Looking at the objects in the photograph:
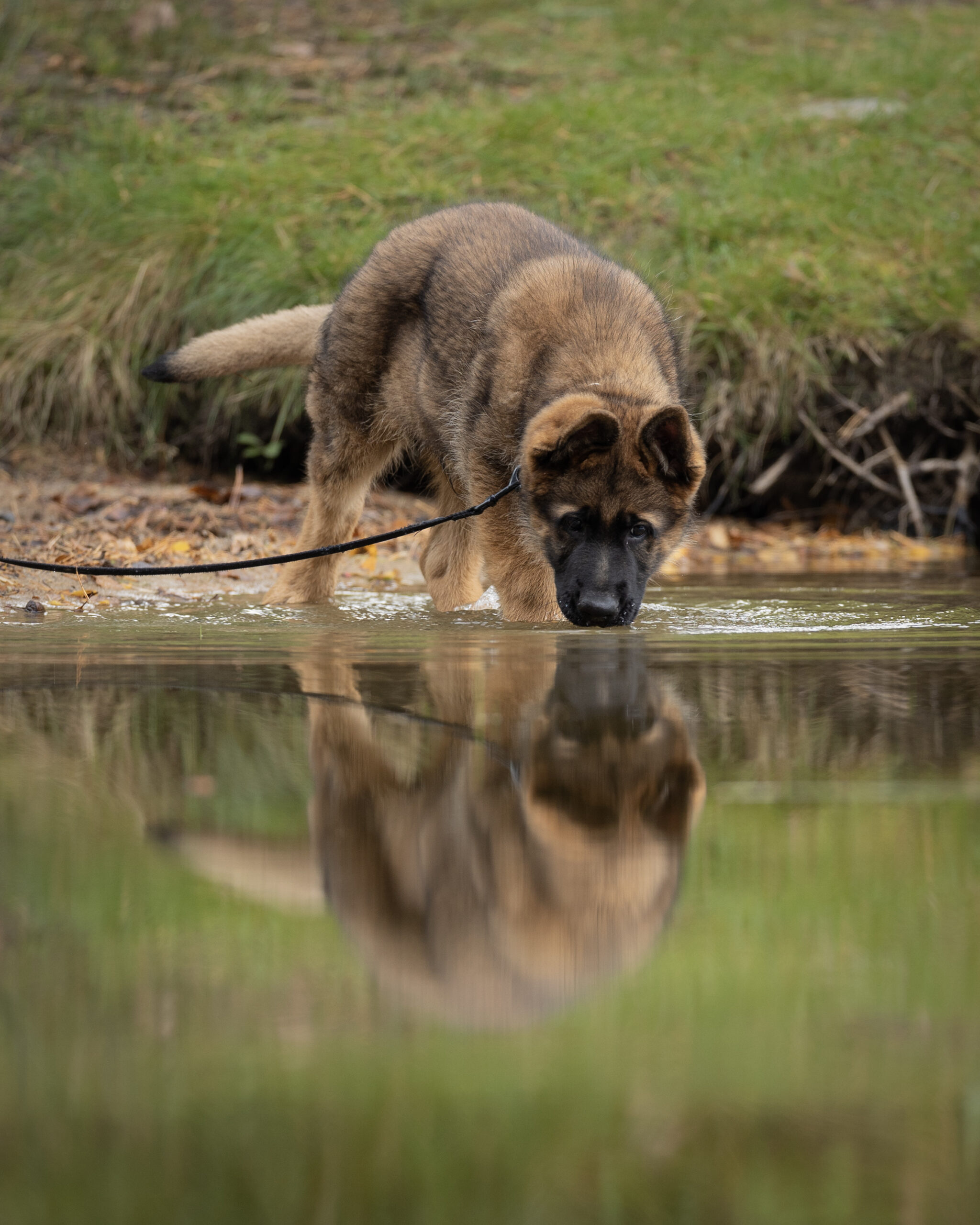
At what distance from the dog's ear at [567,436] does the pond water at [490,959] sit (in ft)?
5.54

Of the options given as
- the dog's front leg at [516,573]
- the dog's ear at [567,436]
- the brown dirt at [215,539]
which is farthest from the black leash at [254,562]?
the brown dirt at [215,539]

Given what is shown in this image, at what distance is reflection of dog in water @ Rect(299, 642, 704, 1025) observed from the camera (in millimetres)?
1413

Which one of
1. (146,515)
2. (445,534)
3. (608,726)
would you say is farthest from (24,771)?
(146,515)

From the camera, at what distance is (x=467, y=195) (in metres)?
9.24

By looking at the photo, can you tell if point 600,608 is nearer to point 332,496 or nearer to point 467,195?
point 332,496

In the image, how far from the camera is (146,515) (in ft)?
23.9

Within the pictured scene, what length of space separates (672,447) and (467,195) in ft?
16.6

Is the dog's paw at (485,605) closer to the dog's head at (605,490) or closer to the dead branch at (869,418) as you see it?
the dog's head at (605,490)

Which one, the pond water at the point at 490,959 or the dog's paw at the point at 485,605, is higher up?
the pond water at the point at 490,959

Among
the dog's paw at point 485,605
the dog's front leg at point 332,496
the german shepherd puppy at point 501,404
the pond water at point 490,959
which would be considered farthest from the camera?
the dog's front leg at point 332,496

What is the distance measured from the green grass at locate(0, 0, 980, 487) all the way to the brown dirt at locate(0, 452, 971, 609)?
0.39 metres

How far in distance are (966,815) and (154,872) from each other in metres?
1.09

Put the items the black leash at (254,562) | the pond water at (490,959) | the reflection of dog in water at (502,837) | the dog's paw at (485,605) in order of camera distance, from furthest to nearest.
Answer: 1. the dog's paw at (485,605)
2. the black leash at (254,562)
3. the reflection of dog in water at (502,837)
4. the pond water at (490,959)

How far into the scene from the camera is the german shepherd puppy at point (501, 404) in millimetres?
4688
